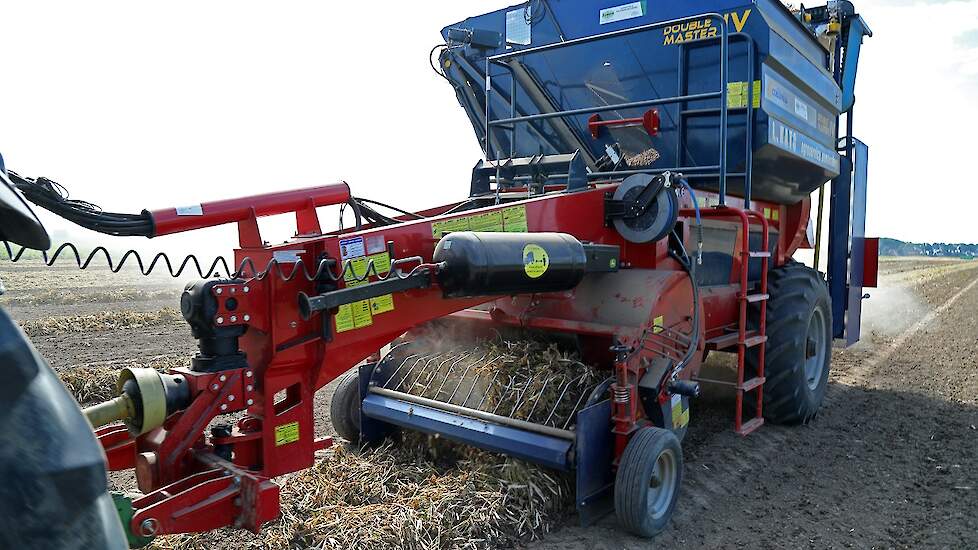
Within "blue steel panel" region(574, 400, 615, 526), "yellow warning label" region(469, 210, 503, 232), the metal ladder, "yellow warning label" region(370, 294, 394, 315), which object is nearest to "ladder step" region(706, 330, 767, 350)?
the metal ladder

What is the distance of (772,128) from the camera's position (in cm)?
512

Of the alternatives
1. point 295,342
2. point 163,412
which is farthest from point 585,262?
point 163,412

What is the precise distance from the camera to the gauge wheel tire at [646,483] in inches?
137

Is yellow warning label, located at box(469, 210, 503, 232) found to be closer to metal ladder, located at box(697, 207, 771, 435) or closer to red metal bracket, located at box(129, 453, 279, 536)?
red metal bracket, located at box(129, 453, 279, 536)

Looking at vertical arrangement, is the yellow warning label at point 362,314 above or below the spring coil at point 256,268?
below

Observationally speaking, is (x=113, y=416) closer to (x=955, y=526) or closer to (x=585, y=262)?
(x=585, y=262)

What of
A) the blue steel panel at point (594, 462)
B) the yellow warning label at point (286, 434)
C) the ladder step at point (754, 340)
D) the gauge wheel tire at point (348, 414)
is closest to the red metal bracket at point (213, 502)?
the yellow warning label at point (286, 434)

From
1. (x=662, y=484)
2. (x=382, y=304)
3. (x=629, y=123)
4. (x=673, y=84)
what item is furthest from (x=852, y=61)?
(x=382, y=304)

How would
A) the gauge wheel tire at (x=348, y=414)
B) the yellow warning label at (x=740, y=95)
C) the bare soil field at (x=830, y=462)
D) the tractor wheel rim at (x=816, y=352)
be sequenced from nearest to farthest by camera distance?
1. the bare soil field at (x=830, y=462)
2. the gauge wheel tire at (x=348, y=414)
3. the yellow warning label at (x=740, y=95)
4. the tractor wheel rim at (x=816, y=352)

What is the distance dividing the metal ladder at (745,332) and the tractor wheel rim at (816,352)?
3.18 feet

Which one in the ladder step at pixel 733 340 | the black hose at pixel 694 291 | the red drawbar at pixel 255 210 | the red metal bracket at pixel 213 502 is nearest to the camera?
the red metal bracket at pixel 213 502

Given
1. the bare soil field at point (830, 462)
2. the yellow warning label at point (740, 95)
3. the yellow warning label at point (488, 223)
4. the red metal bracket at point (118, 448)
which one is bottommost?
the bare soil field at point (830, 462)

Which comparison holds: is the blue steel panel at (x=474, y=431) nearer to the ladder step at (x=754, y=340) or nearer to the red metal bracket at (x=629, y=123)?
the ladder step at (x=754, y=340)

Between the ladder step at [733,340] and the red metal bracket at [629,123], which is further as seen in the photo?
the red metal bracket at [629,123]
